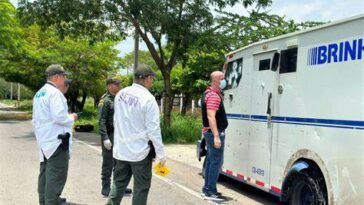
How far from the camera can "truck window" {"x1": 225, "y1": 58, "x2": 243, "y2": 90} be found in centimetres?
893

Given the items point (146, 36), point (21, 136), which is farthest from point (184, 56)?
point (21, 136)

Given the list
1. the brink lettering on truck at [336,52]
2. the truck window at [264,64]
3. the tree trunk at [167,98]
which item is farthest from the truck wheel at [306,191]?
the tree trunk at [167,98]

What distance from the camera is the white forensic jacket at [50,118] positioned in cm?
613

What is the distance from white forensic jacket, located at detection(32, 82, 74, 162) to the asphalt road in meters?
1.79

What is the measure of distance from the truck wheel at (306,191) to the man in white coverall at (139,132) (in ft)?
6.28

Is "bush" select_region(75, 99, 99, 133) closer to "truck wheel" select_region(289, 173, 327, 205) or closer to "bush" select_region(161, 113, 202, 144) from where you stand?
"bush" select_region(161, 113, 202, 144)

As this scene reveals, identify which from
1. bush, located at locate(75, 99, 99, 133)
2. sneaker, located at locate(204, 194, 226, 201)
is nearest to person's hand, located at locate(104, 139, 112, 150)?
sneaker, located at locate(204, 194, 226, 201)

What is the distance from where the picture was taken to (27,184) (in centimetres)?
919

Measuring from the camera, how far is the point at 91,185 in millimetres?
9289

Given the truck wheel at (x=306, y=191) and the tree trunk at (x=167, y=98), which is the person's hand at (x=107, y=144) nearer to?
the truck wheel at (x=306, y=191)

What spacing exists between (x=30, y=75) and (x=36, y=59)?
325 cm

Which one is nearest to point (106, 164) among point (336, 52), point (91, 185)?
point (91, 185)

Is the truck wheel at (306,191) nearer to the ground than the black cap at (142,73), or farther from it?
nearer to the ground

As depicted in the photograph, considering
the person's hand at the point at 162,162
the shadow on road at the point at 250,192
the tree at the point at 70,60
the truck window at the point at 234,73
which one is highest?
the tree at the point at 70,60
